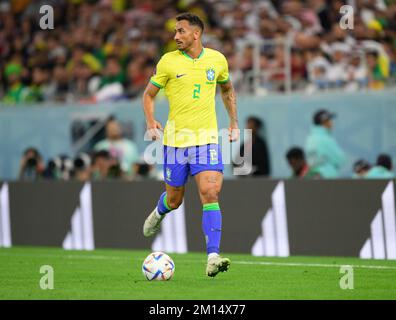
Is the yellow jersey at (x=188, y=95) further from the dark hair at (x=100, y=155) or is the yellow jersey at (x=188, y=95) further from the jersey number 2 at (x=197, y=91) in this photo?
the dark hair at (x=100, y=155)

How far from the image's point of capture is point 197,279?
11.3 meters

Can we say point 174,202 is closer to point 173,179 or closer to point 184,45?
point 173,179

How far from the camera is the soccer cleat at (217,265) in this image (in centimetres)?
1074

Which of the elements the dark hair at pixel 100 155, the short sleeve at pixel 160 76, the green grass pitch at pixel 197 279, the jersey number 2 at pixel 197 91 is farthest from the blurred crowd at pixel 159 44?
the short sleeve at pixel 160 76

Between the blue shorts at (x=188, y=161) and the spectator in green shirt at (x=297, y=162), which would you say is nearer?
the blue shorts at (x=188, y=161)

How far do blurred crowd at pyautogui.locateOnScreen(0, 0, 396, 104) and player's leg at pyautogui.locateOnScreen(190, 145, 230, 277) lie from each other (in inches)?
300

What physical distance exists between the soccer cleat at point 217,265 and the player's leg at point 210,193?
0.06 feet

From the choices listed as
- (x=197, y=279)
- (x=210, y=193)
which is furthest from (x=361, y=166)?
(x=197, y=279)

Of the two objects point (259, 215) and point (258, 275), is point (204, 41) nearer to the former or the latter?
point (259, 215)

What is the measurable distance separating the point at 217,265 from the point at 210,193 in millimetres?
822

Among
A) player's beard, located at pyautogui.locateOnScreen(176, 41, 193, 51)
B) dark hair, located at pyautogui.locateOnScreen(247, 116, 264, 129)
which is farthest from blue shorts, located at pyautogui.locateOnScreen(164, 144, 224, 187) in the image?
dark hair, located at pyautogui.locateOnScreen(247, 116, 264, 129)

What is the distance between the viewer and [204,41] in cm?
2045
